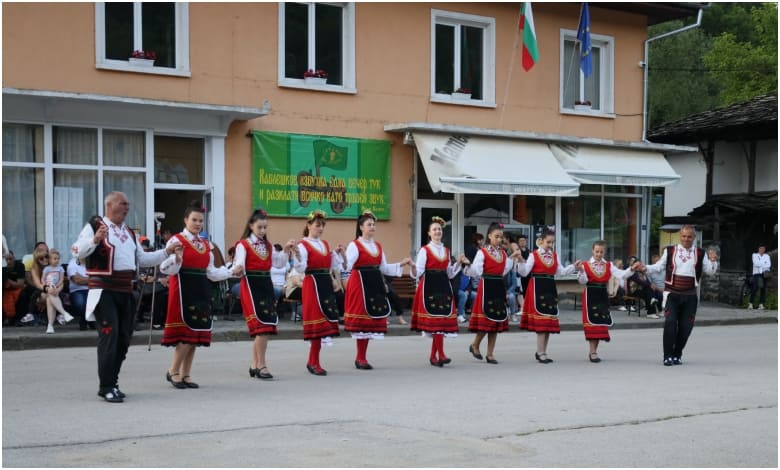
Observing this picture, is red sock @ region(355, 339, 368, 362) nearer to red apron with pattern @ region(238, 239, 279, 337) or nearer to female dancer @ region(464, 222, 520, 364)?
female dancer @ region(464, 222, 520, 364)

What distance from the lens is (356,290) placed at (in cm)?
1264

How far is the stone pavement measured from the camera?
50.6ft

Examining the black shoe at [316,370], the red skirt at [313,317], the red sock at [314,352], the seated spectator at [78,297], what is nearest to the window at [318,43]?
the seated spectator at [78,297]

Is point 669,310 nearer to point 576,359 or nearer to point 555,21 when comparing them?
point 576,359

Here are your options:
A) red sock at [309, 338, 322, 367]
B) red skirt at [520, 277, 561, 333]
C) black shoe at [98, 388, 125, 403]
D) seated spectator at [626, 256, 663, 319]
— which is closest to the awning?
seated spectator at [626, 256, 663, 319]

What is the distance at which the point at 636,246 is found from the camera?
26719 mm

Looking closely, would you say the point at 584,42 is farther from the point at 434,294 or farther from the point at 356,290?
the point at 356,290

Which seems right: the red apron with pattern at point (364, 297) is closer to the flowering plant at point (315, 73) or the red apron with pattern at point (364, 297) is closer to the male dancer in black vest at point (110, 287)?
the male dancer in black vest at point (110, 287)

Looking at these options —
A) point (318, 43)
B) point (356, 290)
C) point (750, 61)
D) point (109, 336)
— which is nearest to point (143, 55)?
point (318, 43)

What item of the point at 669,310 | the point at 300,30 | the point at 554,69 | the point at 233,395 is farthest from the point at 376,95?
the point at 233,395

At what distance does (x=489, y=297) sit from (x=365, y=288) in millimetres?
1834

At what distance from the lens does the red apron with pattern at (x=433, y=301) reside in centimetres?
1309

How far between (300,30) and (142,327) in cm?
716

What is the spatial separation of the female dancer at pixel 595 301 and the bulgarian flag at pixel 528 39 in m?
9.53
